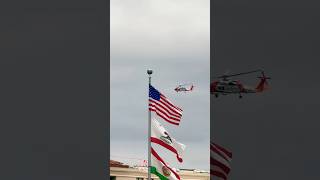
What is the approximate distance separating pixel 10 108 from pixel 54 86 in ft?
11.1

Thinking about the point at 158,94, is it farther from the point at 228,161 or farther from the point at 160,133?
the point at 228,161

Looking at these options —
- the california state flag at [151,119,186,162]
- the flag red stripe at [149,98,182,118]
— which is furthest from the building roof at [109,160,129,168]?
the flag red stripe at [149,98,182,118]

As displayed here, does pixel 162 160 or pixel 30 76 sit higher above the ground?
pixel 30 76

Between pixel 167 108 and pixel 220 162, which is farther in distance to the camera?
pixel 167 108

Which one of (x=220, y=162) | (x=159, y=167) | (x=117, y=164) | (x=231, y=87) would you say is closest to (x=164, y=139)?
(x=159, y=167)

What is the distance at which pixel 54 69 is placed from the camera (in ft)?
188

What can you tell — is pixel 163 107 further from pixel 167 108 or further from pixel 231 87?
pixel 231 87

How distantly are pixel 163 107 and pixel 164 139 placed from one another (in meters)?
2.36

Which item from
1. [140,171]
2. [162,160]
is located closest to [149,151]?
[162,160]

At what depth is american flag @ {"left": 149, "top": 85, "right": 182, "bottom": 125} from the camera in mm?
59375

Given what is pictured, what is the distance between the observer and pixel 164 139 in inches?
2357

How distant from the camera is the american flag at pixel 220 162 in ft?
182

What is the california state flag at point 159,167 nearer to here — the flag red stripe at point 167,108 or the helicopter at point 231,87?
the flag red stripe at point 167,108

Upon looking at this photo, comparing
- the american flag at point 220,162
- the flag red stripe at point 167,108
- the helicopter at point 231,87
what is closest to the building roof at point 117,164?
the helicopter at point 231,87
